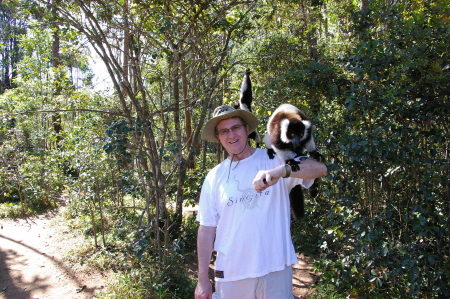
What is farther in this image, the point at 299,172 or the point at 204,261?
the point at 204,261

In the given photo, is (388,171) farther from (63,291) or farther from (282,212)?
(63,291)

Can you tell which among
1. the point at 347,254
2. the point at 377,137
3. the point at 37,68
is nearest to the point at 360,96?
the point at 377,137

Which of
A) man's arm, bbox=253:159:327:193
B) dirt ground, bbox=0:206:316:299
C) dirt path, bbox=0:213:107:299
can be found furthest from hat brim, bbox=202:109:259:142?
dirt path, bbox=0:213:107:299

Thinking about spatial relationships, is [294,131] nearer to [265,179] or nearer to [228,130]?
[228,130]

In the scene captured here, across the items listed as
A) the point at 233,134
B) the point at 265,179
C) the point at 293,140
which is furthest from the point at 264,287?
the point at 293,140

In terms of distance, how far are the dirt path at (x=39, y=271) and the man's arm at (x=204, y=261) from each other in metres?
2.47

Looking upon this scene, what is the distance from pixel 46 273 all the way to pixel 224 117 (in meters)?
3.75

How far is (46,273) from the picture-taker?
4180mm

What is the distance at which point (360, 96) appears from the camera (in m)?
2.50

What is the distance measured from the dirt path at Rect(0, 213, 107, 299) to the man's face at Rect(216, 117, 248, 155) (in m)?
2.74

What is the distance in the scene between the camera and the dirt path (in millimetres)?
3693

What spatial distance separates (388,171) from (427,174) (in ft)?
1.43

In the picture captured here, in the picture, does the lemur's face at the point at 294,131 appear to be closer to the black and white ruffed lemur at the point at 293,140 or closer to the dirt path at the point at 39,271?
the black and white ruffed lemur at the point at 293,140

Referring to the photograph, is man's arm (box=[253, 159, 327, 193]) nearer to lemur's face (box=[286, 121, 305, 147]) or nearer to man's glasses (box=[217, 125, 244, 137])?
man's glasses (box=[217, 125, 244, 137])
